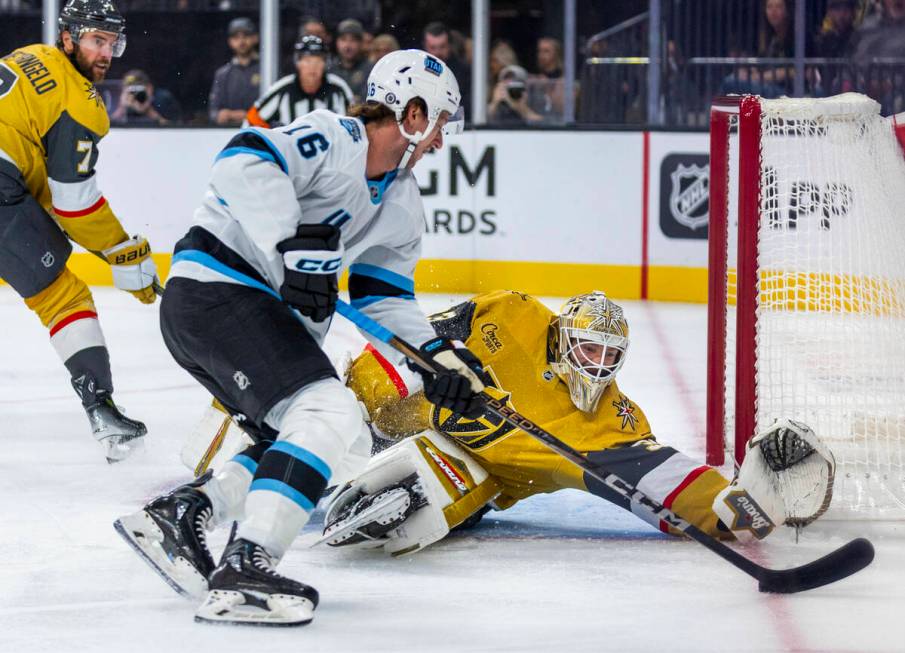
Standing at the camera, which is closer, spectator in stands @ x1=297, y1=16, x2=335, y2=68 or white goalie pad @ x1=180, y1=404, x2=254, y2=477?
white goalie pad @ x1=180, y1=404, x2=254, y2=477

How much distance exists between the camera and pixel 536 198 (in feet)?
22.6

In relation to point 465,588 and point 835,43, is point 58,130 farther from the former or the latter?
point 835,43

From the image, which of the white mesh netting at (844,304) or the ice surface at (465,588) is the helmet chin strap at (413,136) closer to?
the ice surface at (465,588)

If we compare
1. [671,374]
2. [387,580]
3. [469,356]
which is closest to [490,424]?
[469,356]

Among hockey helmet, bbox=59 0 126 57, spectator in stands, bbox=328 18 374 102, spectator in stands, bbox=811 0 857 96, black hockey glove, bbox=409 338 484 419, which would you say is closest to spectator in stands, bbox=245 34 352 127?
spectator in stands, bbox=328 18 374 102

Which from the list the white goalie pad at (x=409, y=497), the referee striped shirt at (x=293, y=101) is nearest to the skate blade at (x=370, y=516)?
the white goalie pad at (x=409, y=497)

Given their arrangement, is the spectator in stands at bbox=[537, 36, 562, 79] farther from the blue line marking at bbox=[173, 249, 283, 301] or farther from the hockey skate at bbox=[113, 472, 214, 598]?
the hockey skate at bbox=[113, 472, 214, 598]

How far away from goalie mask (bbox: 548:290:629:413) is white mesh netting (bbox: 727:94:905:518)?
582 millimetres

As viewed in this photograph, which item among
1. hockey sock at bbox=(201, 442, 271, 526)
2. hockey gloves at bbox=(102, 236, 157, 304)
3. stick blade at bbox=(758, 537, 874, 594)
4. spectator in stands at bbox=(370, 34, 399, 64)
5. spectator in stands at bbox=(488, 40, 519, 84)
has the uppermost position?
spectator in stands at bbox=(370, 34, 399, 64)

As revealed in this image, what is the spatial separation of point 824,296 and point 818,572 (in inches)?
53.6

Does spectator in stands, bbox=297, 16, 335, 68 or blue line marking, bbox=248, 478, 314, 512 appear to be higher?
spectator in stands, bbox=297, 16, 335, 68

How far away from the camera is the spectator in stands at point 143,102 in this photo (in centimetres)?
748

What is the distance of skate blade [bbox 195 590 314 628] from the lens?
7.63 ft

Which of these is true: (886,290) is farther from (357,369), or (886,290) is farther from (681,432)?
(357,369)
